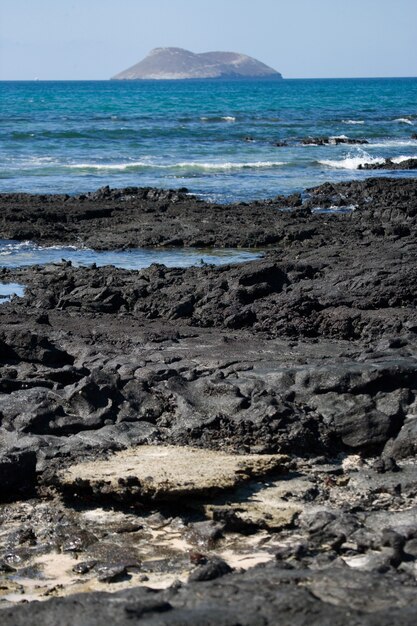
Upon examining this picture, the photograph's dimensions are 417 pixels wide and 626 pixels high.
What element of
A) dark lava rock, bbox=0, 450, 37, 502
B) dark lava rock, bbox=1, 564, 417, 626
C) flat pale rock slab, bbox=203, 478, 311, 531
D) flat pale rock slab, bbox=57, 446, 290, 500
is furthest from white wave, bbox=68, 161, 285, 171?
dark lava rock, bbox=1, 564, 417, 626

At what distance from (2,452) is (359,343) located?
5482 mm

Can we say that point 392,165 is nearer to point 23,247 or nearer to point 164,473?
point 23,247

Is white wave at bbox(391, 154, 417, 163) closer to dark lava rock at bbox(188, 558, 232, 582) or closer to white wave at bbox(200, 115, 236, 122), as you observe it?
white wave at bbox(200, 115, 236, 122)

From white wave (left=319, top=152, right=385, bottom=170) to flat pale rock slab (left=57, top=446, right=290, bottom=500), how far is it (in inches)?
1253

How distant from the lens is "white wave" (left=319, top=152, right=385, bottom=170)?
137ft

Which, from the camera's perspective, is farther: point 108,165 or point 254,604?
point 108,165

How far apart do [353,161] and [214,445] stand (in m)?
33.6

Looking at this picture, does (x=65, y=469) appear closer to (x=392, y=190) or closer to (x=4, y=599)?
(x=4, y=599)

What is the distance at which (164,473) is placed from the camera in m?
9.86

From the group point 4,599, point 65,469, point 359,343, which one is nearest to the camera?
point 4,599

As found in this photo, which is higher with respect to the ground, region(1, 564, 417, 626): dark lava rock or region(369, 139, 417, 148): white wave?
region(369, 139, 417, 148): white wave

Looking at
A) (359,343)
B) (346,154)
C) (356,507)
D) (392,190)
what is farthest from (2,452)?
Result: (346,154)

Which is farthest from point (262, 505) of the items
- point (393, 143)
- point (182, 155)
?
point (393, 143)

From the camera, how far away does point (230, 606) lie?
6.63 metres
